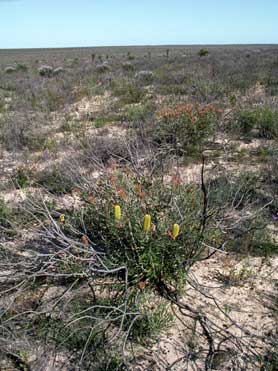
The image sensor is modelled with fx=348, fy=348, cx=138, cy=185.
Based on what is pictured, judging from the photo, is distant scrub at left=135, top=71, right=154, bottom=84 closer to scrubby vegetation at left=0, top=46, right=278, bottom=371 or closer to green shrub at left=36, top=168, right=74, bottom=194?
green shrub at left=36, top=168, right=74, bottom=194

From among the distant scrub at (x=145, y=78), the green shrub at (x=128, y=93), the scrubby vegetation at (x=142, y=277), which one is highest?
the distant scrub at (x=145, y=78)

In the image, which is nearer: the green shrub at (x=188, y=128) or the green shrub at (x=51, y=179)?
the green shrub at (x=51, y=179)

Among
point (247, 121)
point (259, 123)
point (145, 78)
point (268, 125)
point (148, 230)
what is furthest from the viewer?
point (145, 78)

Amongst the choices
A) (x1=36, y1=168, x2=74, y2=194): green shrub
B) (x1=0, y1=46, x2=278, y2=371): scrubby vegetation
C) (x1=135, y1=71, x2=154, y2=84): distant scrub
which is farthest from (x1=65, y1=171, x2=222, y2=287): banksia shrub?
(x1=135, y1=71, x2=154, y2=84): distant scrub

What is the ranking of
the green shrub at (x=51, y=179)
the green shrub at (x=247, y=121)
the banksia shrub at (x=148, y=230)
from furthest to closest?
the green shrub at (x=247, y=121), the green shrub at (x=51, y=179), the banksia shrub at (x=148, y=230)

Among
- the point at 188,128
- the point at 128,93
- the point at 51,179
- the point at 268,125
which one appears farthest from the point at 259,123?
the point at 128,93

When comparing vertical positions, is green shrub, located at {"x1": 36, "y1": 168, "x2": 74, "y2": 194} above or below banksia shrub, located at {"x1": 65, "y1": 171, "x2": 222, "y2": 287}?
below

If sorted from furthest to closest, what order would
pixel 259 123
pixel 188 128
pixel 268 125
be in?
Result: pixel 259 123 < pixel 268 125 < pixel 188 128

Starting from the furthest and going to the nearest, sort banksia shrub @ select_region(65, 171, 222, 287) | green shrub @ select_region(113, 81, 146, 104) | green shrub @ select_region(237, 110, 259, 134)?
green shrub @ select_region(113, 81, 146, 104) < green shrub @ select_region(237, 110, 259, 134) < banksia shrub @ select_region(65, 171, 222, 287)

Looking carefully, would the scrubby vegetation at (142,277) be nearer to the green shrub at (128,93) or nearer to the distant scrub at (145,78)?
the green shrub at (128,93)

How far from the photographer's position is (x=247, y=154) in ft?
18.1

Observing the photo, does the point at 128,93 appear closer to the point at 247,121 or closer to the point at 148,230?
the point at 247,121

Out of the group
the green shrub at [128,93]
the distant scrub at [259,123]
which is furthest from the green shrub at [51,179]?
the green shrub at [128,93]

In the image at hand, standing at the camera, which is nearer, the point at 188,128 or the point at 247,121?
the point at 188,128
